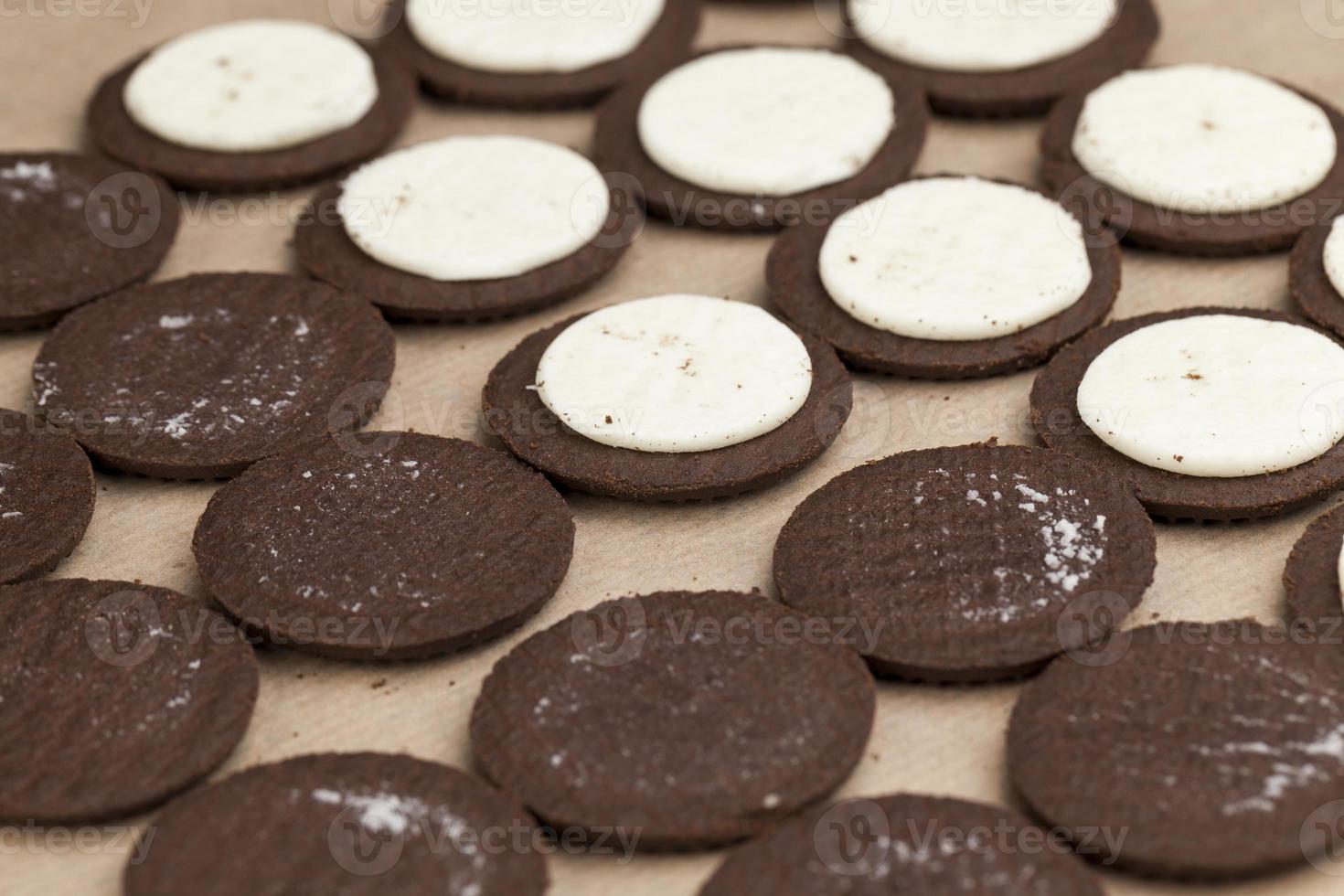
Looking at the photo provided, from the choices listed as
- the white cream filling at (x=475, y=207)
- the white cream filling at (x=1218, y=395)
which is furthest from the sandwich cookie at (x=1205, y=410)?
the white cream filling at (x=475, y=207)

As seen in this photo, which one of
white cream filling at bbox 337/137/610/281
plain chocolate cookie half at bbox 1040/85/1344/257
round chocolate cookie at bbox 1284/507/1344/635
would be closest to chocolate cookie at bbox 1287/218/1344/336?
plain chocolate cookie half at bbox 1040/85/1344/257

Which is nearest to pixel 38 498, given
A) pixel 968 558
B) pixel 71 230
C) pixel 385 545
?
pixel 385 545

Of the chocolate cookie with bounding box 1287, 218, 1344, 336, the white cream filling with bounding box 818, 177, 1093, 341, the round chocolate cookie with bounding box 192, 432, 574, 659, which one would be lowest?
the round chocolate cookie with bounding box 192, 432, 574, 659

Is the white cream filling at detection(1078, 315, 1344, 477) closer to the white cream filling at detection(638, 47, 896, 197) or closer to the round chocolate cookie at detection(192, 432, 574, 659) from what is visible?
the white cream filling at detection(638, 47, 896, 197)

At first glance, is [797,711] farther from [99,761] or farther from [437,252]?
[437,252]

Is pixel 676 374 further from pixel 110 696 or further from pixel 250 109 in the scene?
pixel 250 109

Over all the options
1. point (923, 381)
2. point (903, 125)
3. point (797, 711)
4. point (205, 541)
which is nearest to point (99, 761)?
point (205, 541)
